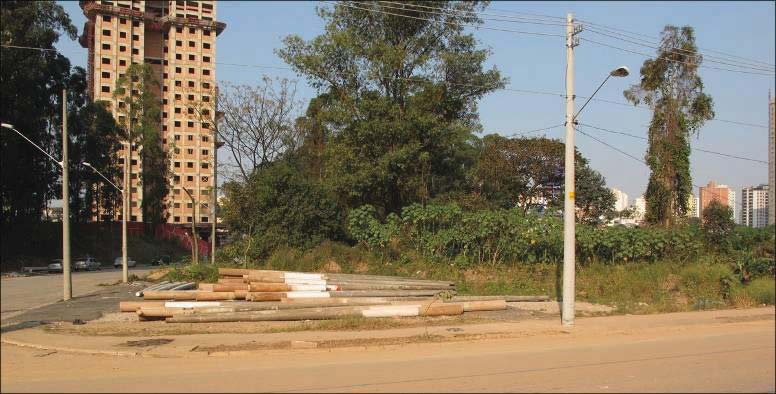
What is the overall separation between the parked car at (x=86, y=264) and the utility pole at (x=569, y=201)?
49.4 meters

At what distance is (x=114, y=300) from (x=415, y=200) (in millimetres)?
16249

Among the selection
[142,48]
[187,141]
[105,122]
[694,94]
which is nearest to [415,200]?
[694,94]

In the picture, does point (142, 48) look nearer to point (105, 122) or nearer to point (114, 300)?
point (105, 122)

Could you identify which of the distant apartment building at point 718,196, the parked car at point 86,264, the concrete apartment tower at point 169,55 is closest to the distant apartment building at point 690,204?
the distant apartment building at point 718,196

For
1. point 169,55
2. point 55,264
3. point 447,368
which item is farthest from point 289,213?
point 169,55

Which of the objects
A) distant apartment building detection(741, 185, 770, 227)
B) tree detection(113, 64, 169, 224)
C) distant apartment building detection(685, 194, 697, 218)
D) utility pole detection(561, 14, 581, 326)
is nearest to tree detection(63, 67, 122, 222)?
tree detection(113, 64, 169, 224)

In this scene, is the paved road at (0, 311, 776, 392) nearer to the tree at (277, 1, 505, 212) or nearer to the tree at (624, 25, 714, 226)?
the tree at (277, 1, 505, 212)

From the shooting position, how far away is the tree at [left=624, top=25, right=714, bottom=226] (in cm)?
3556

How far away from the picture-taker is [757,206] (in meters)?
9.90

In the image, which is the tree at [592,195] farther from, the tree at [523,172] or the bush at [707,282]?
the bush at [707,282]

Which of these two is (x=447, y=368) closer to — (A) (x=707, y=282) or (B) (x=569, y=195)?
(B) (x=569, y=195)

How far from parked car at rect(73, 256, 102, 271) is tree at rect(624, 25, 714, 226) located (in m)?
47.0

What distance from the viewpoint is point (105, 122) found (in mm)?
61250

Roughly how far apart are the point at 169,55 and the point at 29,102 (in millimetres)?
69049
